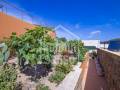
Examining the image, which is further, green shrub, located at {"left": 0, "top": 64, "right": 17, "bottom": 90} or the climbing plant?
the climbing plant

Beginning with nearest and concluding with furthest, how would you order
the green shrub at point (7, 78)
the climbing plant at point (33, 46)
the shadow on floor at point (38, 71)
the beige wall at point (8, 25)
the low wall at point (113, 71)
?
1. the green shrub at point (7, 78)
2. the low wall at point (113, 71)
3. the climbing plant at point (33, 46)
4. the shadow on floor at point (38, 71)
5. the beige wall at point (8, 25)

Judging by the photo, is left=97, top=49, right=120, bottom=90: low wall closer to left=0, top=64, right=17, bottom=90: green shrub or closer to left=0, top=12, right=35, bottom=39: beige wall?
left=0, top=64, right=17, bottom=90: green shrub

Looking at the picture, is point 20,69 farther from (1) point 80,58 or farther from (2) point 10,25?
(1) point 80,58

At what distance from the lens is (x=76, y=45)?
20.5 meters

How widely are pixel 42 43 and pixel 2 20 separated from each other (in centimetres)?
609

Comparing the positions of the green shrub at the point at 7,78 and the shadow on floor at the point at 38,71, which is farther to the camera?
the shadow on floor at the point at 38,71

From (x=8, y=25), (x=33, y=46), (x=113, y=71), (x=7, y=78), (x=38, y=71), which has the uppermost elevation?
(x=8, y=25)

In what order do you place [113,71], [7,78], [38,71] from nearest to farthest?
1. [7,78]
2. [113,71]
3. [38,71]

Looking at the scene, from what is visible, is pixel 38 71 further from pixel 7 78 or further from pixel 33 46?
pixel 7 78

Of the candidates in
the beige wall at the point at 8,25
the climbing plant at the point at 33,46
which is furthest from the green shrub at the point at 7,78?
the beige wall at the point at 8,25

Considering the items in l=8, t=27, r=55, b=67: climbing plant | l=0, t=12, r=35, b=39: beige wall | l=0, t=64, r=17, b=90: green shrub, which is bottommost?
l=0, t=64, r=17, b=90: green shrub

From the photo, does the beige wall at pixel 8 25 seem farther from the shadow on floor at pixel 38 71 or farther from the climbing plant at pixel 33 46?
the climbing plant at pixel 33 46

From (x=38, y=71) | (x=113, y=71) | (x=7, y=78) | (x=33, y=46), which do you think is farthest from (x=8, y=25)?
(x=113, y=71)

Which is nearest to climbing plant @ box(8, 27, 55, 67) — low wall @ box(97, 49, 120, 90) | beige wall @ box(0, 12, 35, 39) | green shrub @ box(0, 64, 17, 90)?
green shrub @ box(0, 64, 17, 90)
